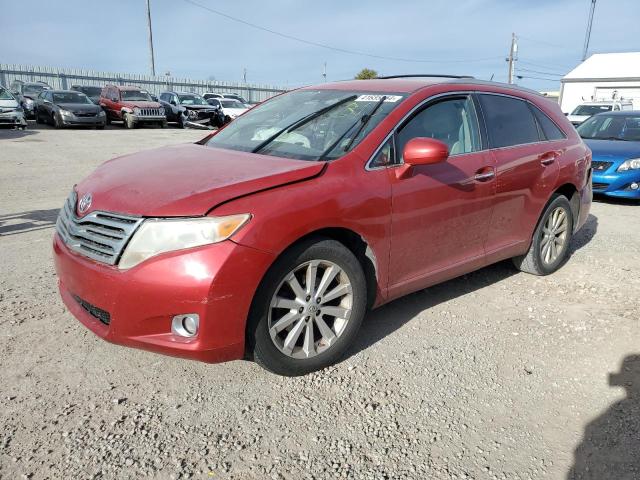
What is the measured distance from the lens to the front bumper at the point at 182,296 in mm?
2498

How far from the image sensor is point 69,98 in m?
20.7

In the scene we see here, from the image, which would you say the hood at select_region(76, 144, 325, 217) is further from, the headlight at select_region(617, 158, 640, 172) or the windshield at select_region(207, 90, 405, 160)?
the headlight at select_region(617, 158, 640, 172)

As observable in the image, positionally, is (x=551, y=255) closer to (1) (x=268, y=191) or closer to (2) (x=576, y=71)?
(1) (x=268, y=191)

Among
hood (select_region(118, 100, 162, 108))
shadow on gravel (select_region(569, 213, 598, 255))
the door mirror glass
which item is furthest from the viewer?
hood (select_region(118, 100, 162, 108))

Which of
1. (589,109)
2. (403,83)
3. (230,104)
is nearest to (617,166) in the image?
(403,83)

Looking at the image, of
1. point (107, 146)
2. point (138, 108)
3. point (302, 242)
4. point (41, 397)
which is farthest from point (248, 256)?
point (138, 108)

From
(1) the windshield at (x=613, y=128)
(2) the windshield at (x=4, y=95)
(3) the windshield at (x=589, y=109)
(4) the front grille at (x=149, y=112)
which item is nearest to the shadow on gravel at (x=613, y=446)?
(1) the windshield at (x=613, y=128)

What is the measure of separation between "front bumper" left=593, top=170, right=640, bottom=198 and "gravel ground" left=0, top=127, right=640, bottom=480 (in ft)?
15.5

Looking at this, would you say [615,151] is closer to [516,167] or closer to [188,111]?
[516,167]

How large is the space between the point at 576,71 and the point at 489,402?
137 feet

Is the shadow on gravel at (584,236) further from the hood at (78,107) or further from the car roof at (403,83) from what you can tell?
the hood at (78,107)

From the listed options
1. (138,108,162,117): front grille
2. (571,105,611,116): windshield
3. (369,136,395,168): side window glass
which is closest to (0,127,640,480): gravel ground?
(369,136,395,168): side window glass

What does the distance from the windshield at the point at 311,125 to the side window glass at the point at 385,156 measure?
147 millimetres

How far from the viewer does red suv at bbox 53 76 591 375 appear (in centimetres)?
255
